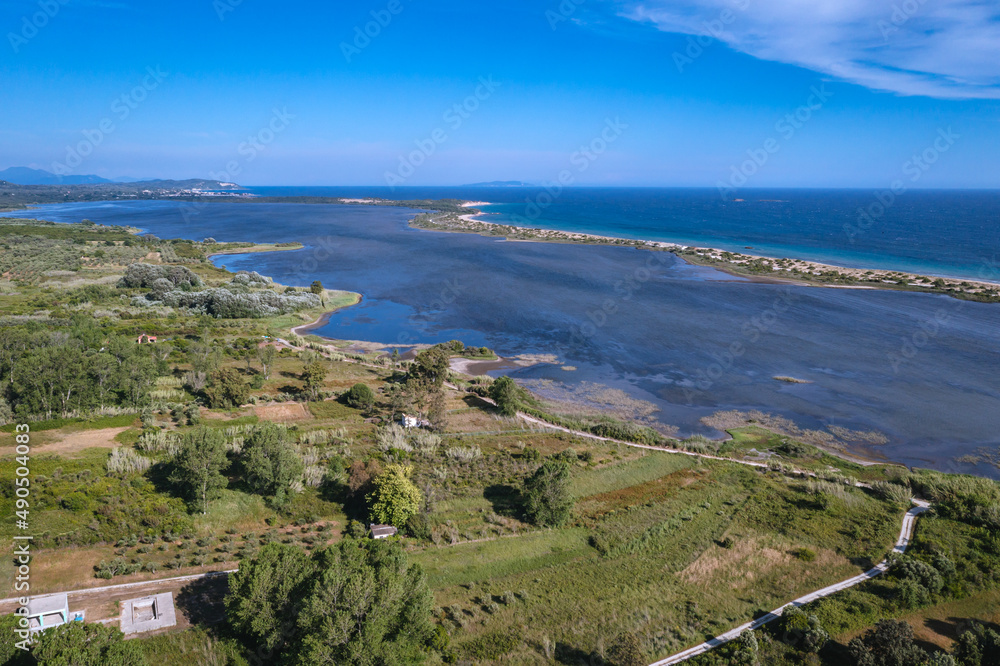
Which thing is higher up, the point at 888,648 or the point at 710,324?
the point at 710,324

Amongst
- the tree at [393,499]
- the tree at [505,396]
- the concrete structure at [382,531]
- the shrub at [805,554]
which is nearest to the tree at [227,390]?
the tree at [393,499]

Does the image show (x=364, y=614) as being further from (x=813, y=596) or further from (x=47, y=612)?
(x=813, y=596)

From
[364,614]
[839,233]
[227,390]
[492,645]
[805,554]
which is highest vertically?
[839,233]

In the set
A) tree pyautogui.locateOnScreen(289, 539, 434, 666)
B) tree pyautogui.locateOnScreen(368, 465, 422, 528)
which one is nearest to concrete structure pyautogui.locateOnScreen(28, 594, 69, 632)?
tree pyautogui.locateOnScreen(289, 539, 434, 666)

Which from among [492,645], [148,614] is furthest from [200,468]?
[492,645]

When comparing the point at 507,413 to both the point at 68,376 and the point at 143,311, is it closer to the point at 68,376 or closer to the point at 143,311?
the point at 68,376

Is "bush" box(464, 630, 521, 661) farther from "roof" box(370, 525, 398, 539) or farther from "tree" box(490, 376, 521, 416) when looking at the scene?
"tree" box(490, 376, 521, 416)

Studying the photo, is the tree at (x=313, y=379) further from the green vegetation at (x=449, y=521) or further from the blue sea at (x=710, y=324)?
the blue sea at (x=710, y=324)
